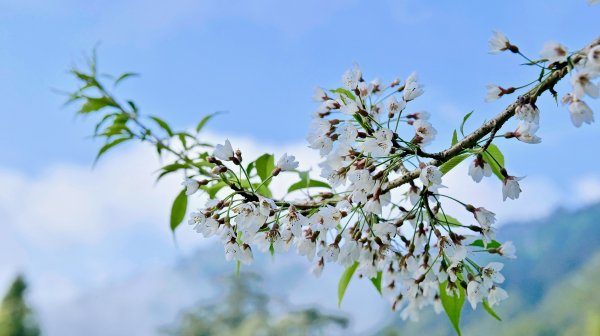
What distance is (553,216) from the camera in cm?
5822

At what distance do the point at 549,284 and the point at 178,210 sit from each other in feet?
166

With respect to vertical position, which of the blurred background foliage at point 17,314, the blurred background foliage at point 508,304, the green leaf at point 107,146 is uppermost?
the blurred background foliage at point 508,304

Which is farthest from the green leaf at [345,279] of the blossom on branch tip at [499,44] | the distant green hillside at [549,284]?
the distant green hillside at [549,284]

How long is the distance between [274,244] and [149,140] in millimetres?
473

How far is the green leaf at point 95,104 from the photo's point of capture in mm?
1234

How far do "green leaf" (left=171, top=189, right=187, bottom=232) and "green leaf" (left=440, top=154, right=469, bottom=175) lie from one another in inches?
18.6

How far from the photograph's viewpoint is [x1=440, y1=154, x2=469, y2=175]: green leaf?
70 cm

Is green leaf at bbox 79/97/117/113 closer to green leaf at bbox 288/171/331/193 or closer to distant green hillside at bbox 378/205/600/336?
green leaf at bbox 288/171/331/193

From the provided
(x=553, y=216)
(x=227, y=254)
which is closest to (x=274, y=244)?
(x=227, y=254)

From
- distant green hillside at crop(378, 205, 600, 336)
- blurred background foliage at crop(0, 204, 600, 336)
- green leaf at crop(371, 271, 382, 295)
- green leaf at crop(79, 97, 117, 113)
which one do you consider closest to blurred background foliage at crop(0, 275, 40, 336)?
blurred background foliage at crop(0, 204, 600, 336)

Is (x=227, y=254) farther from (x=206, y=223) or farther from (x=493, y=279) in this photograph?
(x=493, y=279)

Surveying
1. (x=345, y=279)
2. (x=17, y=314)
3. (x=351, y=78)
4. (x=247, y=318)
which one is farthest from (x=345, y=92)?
(x=247, y=318)

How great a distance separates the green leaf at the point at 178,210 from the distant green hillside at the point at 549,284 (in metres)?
27.1

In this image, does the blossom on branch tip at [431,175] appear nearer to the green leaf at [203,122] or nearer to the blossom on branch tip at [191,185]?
the blossom on branch tip at [191,185]
